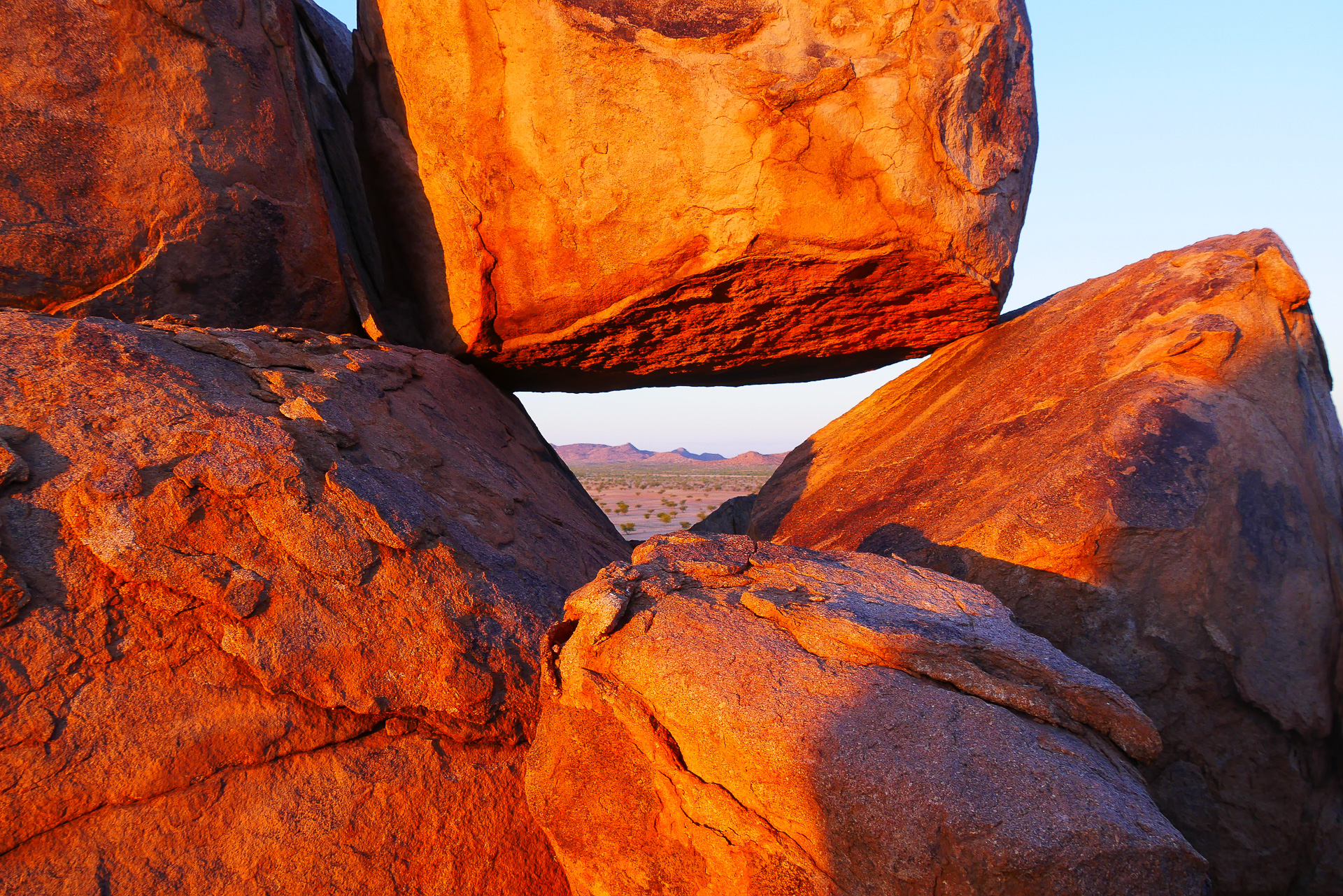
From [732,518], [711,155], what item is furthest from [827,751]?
[732,518]

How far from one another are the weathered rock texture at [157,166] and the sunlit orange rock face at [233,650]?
0.86m

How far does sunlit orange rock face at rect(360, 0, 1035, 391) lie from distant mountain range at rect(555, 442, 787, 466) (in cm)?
6091

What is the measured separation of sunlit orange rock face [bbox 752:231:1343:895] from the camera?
2.12 metres

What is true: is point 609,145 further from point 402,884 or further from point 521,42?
point 402,884

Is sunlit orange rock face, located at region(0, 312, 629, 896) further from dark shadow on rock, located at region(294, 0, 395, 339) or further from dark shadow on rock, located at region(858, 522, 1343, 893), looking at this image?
dark shadow on rock, located at region(858, 522, 1343, 893)

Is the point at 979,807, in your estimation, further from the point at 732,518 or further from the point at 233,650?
the point at 732,518

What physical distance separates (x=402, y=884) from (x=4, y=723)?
2.76 ft

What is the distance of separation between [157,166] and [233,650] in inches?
88.5

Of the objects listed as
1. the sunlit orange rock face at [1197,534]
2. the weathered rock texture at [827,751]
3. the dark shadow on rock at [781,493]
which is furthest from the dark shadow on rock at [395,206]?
the weathered rock texture at [827,751]

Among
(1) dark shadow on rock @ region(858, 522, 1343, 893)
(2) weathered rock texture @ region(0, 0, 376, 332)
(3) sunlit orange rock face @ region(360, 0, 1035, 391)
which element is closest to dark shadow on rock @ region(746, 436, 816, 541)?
(3) sunlit orange rock face @ region(360, 0, 1035, 391)

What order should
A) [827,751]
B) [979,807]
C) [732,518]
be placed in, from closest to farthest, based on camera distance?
[979,807]
[827,751]
[732,518]

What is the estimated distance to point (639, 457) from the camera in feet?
282

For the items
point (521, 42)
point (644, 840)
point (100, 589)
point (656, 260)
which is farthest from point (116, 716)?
point (521, 42)

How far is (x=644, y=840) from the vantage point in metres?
1.49
